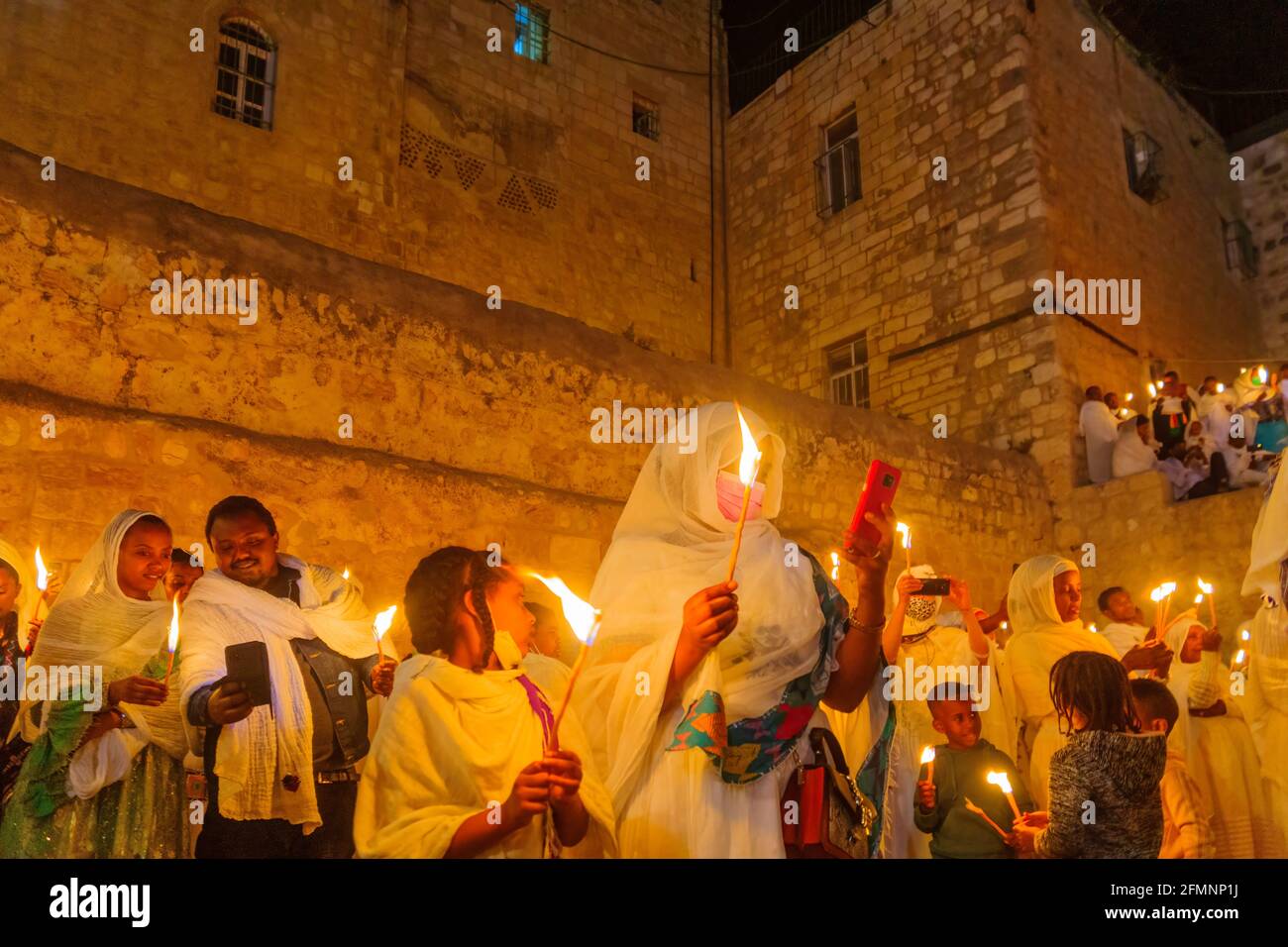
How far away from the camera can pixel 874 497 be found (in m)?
2.68

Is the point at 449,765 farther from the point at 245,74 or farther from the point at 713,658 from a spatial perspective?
the point at 245,74

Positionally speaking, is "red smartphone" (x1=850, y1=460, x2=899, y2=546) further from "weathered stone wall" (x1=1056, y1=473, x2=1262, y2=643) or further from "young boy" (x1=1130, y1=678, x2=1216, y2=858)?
"weathered stone wall" (x1=1056, y1=473, x2=1262, y2=643)

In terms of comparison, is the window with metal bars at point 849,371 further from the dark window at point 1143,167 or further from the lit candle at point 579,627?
the lit candle at point 579,627

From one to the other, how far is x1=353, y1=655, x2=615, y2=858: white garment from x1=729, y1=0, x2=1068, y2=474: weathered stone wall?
9.12 meters

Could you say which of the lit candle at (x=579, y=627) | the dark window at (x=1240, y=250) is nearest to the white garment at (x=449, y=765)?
the lit candle at (x=579, y=627)

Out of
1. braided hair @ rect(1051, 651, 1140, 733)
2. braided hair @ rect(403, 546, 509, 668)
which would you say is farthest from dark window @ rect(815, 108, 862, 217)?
braided hair @ rect(403, 546, 509, 668)

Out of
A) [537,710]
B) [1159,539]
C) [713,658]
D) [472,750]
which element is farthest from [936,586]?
[1159,539]

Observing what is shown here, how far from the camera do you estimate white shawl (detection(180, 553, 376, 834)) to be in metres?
3.08

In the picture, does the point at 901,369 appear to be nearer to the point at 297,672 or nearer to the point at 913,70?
the point at 913,70

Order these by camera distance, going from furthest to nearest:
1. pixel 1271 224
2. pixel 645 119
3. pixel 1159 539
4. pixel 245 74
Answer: pixel 1271 224 < pixel 645 119 < pixel 245 74 < pixel 1159 539

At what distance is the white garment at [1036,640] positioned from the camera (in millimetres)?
5215

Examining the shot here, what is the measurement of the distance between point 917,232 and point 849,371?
1.97 m
